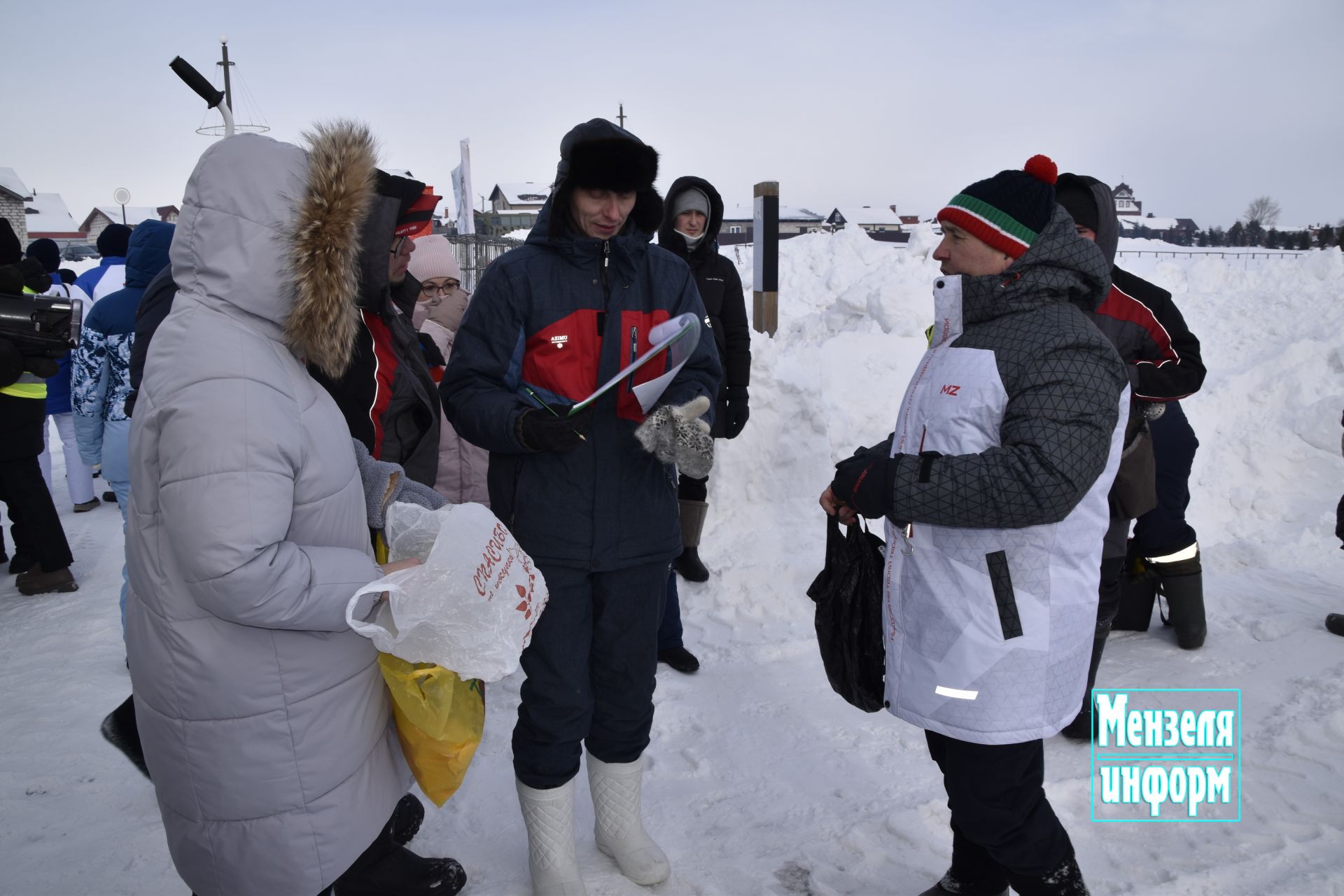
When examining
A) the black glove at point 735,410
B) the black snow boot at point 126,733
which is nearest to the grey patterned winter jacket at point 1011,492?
the black snow boot at point 126,733

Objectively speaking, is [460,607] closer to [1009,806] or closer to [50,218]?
[1009,806]

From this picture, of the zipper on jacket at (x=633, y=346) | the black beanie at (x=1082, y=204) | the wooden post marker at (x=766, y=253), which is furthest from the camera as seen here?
the wooden post marker at (x=766, y=253)

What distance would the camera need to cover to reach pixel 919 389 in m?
2.12

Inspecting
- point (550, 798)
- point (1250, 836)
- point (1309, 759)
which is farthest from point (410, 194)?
point (1309, 759)

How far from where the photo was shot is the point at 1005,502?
1822 millimetres

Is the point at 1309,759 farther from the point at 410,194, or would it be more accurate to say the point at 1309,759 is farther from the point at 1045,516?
the point at 410,194

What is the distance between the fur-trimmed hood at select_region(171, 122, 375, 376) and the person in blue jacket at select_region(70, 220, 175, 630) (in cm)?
281

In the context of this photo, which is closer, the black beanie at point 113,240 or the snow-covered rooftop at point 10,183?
the black beanie at point 113,240

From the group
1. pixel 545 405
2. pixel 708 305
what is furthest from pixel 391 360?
pixel 708 305

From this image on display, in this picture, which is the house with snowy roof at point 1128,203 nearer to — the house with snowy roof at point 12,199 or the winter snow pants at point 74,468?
the winter snow pants at point 74,468

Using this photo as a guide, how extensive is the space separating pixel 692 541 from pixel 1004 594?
3.09m

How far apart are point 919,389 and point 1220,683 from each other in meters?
2.74

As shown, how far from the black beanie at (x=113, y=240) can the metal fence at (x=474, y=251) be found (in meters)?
6.16

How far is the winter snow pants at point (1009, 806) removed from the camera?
203 cm
